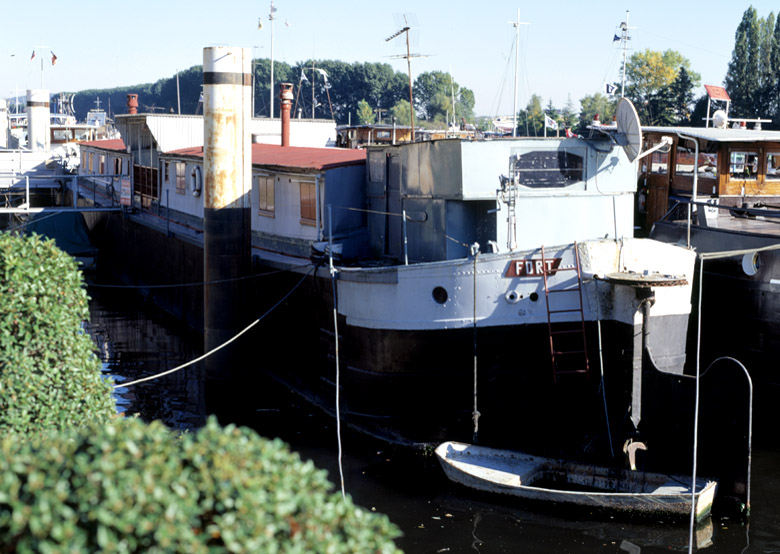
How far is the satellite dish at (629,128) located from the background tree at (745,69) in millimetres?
57387

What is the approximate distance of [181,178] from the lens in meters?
26.2

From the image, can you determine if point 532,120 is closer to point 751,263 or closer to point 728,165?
point 728,165

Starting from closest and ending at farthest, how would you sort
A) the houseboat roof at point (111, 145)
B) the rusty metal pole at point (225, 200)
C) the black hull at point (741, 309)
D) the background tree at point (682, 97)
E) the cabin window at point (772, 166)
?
the black hull at point (741, 309), the rusty metal pole at point (225, 200), the cabin window at point (772, 166), the houseboat roof at point (111, 145), the background tree at point (682, 97)

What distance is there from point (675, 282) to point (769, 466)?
4.24 meters

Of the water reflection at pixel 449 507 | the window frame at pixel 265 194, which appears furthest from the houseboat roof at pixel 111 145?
the water reflection at pixel 449 507

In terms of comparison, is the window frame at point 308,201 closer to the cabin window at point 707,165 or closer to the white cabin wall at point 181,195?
the white cabin wall at point 181,195

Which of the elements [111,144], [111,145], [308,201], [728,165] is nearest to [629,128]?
[308,201]

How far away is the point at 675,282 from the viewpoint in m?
13.5

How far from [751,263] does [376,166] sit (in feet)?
25.1

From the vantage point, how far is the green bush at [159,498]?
13.1 ft

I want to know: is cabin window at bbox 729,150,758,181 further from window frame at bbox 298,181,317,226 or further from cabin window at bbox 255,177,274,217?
cabin window at bbox 255,177,274,217

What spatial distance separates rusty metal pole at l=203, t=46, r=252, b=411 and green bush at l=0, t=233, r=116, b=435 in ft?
31.5

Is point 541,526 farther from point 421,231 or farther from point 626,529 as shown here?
point 421,231

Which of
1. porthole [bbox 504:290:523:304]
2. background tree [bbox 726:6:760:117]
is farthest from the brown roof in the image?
background tree [bbox 726:6:760:117]
